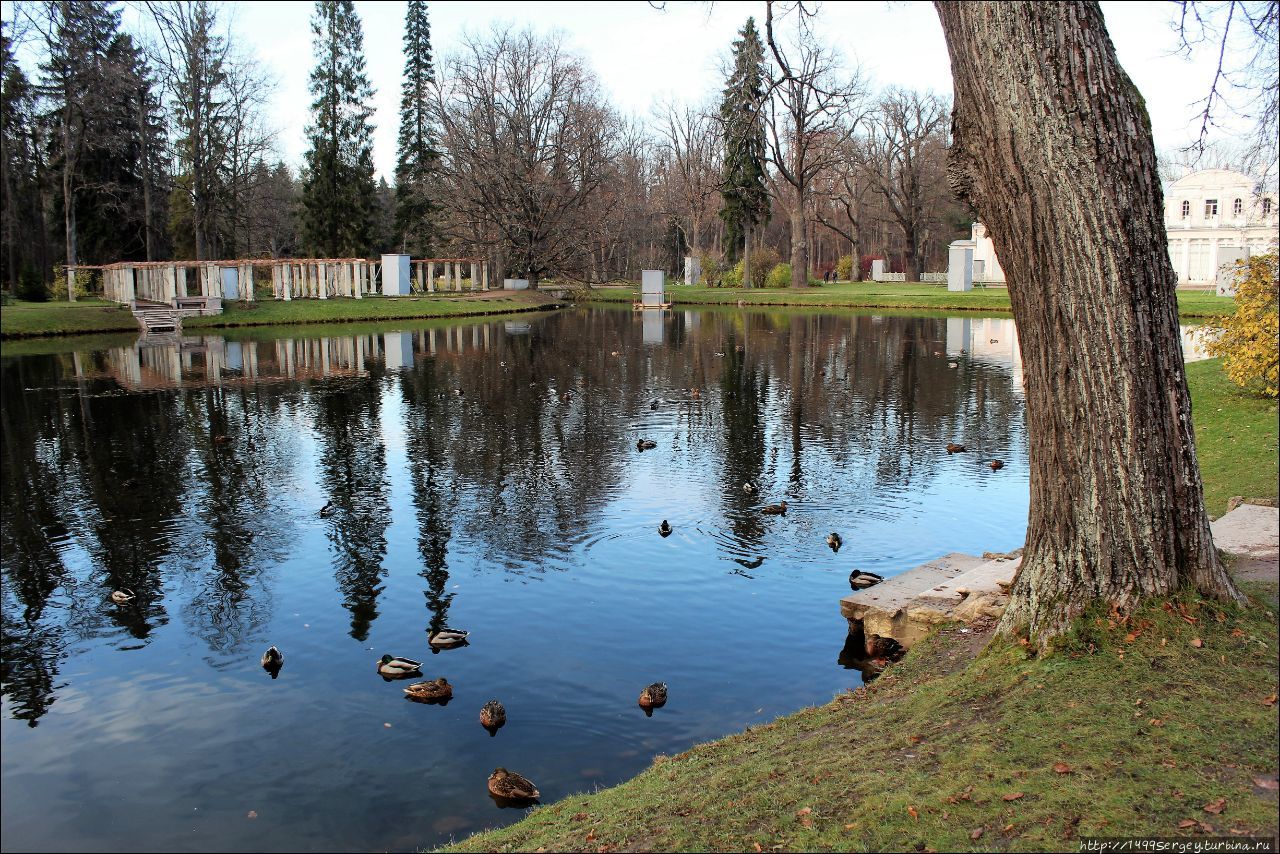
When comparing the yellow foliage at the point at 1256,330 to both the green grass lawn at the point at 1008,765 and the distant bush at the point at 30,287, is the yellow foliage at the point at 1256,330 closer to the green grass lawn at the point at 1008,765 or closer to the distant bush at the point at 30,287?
the green grass lawn at the point at 1008,765

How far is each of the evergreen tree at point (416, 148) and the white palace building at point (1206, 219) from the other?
5526 cm

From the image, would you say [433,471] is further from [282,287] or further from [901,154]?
[901,154]

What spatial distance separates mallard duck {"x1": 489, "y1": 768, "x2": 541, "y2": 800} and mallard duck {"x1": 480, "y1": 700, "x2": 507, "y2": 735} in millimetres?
906

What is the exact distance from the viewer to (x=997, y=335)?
129ft

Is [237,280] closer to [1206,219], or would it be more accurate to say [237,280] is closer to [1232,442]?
[1232,442]

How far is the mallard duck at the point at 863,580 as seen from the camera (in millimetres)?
10359

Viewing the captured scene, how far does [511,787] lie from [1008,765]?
133 inches

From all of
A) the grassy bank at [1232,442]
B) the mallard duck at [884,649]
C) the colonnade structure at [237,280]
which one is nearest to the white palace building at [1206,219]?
the colonnade structure at [237,280]

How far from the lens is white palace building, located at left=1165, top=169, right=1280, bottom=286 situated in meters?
67.8

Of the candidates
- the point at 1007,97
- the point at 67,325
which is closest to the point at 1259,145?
the point at 1007,97

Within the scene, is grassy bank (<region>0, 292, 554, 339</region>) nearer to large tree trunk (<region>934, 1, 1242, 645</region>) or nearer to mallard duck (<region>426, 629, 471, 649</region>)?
mallard duck (<region>426, 629, 471, 649</region>)

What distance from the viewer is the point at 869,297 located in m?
59.1

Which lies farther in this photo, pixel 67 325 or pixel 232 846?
pixel 67 325

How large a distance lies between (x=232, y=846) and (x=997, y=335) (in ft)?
125
